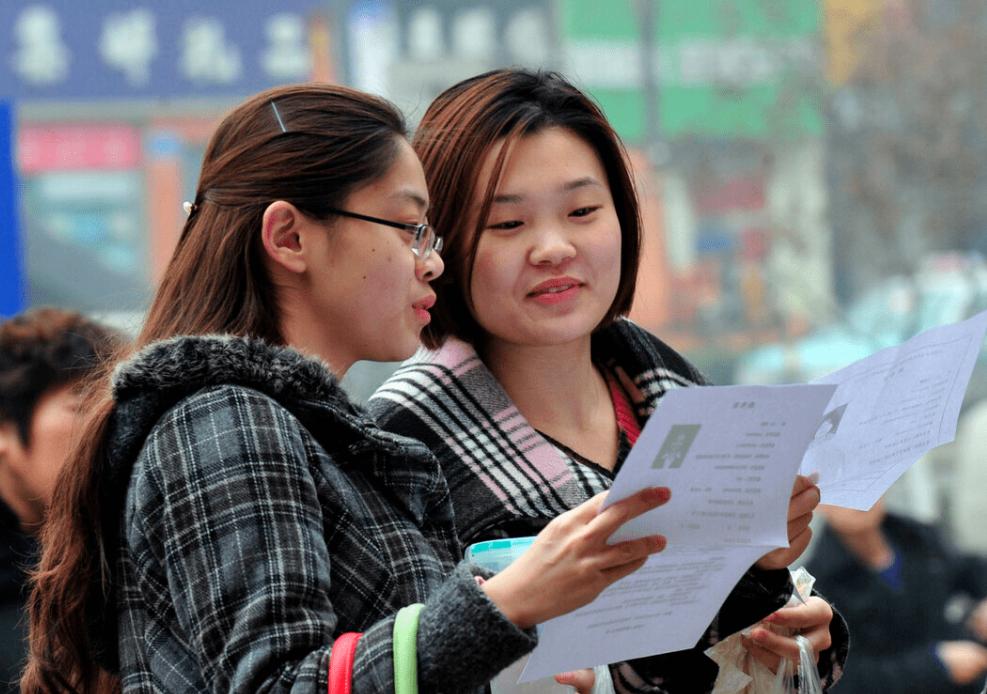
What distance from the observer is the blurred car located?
680cm

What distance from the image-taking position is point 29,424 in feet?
10.7

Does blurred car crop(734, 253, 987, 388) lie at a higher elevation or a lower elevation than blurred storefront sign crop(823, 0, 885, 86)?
lower

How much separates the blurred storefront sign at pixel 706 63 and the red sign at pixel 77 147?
2.21 meters

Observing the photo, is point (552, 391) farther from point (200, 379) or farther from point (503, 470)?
point (200, 379)

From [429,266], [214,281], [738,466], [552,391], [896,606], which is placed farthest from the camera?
[896,606]

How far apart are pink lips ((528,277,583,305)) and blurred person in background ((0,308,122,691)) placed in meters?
1.46

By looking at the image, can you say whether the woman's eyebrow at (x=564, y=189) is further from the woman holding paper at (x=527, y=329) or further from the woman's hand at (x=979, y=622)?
the woman's hand at (x=979, y=622)

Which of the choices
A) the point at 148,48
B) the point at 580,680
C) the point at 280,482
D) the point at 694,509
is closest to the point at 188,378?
the point at 280,482

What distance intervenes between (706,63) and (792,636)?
17.5 feet

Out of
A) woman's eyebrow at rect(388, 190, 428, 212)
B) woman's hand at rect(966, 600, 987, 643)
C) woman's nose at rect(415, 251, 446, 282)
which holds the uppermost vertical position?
woman's eyebrow at rect(388, 190, 428, 212)

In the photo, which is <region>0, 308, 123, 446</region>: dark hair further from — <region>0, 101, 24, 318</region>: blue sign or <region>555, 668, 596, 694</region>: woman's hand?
<region>555, 668, 596, 694</region>: woman's hand

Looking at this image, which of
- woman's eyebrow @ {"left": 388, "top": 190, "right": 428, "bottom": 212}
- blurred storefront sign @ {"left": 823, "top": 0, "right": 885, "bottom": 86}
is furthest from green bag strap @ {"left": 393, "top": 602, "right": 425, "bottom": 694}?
blurred storefront sign @ {"left": 823, "top": 0, "right": 885, "bottom": 86}

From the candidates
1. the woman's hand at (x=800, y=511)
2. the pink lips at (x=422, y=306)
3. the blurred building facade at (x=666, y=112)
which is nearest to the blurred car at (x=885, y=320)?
the blurred building facade at (x=666, y=112)

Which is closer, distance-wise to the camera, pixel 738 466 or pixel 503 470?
pixel 738 466
